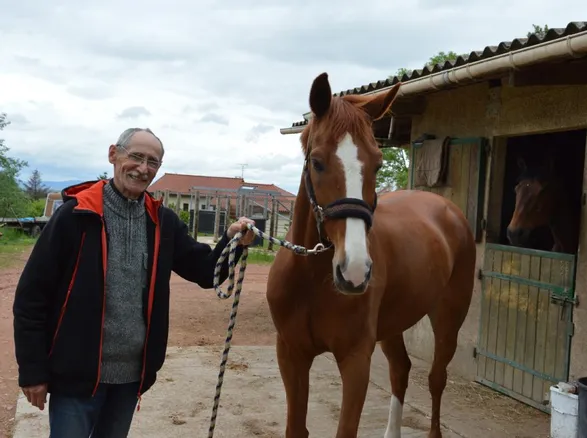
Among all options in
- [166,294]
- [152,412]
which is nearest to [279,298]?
[166,294]

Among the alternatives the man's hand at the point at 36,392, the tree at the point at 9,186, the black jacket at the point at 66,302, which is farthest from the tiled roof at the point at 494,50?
the tree at the point at 9,186

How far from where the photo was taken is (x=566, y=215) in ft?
14.4

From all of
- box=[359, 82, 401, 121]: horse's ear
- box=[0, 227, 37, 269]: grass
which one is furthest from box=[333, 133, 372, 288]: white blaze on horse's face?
box=[0, 227, 37, 269]: grass

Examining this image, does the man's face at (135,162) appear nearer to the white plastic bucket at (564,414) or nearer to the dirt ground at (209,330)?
the dirt ground at (209,330)

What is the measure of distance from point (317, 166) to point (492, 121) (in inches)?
114

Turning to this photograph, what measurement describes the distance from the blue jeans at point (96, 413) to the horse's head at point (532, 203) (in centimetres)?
316

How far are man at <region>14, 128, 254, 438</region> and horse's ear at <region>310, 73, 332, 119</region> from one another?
2.06 feet

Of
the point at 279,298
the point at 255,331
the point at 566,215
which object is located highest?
the point at 566,215

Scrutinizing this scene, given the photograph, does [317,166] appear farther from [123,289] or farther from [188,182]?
[188,182]

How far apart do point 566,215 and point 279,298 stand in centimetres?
A: 301

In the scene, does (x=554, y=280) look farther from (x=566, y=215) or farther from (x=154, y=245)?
(x=154, y=245)

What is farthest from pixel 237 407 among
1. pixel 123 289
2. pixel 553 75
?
pixel 553 75

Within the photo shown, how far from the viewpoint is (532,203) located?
4176 mm

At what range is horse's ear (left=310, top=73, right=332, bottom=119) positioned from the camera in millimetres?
2107
